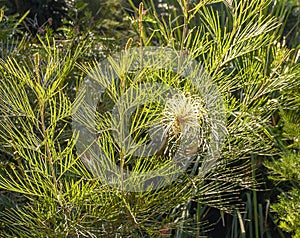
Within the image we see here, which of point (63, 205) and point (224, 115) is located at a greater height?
point (224, 115)

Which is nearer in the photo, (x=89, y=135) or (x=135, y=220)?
(x=135, y=220)

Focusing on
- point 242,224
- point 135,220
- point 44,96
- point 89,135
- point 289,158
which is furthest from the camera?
point 242,224

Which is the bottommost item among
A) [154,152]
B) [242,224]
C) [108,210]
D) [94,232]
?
[242,224]

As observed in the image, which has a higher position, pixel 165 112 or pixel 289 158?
pixel 165 112

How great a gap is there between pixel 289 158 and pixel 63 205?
1.07 m

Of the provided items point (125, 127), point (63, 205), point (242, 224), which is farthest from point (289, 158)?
point (63, 205)

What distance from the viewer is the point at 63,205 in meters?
1.57

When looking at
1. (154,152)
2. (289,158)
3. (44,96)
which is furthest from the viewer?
(289,158)

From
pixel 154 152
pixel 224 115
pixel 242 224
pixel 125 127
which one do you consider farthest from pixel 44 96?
pixel 242 224

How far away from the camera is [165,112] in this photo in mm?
1501

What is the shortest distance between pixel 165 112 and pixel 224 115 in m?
0.22

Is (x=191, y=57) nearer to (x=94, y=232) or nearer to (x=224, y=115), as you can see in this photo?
(x=224, y=115)

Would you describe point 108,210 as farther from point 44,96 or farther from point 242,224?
point 242,224

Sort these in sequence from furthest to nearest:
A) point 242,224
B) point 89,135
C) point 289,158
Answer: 1. point 242,224
2. point 289,158
3. point 89,135
